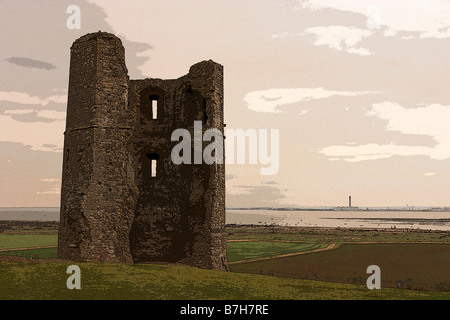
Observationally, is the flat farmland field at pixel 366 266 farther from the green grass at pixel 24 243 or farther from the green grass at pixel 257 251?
the green grass at pixel 24 243

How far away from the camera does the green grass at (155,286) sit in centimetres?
1118

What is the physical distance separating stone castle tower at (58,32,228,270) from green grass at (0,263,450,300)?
10.0ft

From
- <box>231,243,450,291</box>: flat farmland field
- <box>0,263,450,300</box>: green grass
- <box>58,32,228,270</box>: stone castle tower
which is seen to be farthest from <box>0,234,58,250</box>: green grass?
<box>0,263,450,300</box>: green grass

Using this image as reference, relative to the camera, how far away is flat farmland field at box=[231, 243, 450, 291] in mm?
28938

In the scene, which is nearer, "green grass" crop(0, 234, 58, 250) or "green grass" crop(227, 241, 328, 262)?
"green grass" crop(227, 241, 328, 262)

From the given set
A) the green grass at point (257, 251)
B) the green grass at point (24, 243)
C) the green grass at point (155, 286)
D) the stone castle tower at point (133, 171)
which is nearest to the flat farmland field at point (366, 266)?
the green grass at point (257, 251)

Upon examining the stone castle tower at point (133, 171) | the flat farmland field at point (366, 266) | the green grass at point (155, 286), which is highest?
the stone castle tower at point (133, 171)

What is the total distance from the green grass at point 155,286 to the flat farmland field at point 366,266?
12.8 m

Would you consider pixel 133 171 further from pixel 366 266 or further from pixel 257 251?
pixel 257 251

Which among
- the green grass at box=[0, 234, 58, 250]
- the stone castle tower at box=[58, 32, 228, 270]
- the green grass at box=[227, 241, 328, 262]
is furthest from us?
the green grass at box=[0, 234, 58, 250]

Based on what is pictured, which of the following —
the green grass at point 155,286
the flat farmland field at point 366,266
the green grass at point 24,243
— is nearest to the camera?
the green grass at point 155,286

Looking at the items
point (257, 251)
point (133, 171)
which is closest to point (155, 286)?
point (133, 171)

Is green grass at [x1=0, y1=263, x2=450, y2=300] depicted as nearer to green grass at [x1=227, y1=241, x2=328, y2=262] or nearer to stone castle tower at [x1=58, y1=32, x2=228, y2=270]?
stone castle tower at [x1=58, y1=32, x2=228, y2=270]

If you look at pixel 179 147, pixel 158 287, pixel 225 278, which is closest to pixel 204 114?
pixel 179 147
